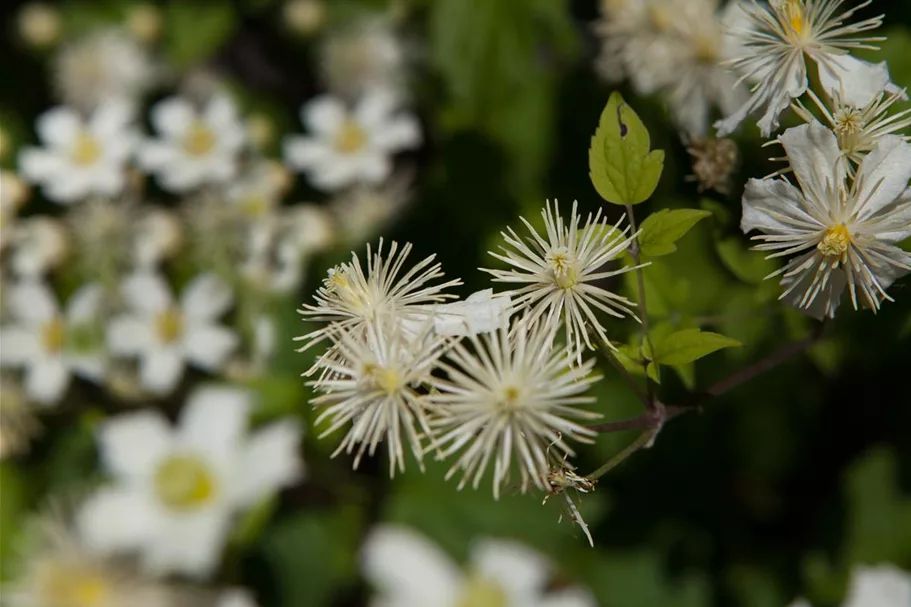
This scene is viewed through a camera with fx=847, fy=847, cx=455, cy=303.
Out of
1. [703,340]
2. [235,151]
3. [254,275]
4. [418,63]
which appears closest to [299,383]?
[254,275]

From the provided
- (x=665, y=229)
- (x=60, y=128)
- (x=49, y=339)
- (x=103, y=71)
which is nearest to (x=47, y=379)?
(x=49, y=339)

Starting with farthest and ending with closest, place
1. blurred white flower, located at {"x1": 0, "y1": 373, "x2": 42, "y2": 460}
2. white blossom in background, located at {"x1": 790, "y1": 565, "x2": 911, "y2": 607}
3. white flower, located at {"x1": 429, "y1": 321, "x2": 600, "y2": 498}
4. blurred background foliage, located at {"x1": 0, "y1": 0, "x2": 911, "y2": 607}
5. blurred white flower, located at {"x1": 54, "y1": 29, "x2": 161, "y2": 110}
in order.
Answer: blurred white flower, located at {"x1": 54, "y1": 29, "x2": 161, "y2": 110}, blurred white flower, located at {"x1": 0, "y1": 373, "x2": 42, "y2": 460}, blurred background foliage, located at {"x1": 0, "y1": 0, "x2": 911, "y2": 607}, white blossom in background, located at {"x1": 790, "y1": 565, "x2": 911, "y2": 607}, white flower, located at {"x1": 429, "y1": 321, "x2": 600, "y2": 498}

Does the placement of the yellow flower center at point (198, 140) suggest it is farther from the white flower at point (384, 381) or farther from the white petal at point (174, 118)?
the white flower at point (384, 381)

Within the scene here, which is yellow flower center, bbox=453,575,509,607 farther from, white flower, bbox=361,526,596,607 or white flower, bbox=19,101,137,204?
white flower, bbox=19,101,137,204

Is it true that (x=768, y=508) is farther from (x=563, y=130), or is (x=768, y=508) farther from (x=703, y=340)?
(x=703, y=340)

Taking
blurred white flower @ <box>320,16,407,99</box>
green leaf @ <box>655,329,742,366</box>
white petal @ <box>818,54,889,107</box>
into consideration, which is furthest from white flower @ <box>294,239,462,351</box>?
blurred white flower @ <box>320,16,407,99</box>

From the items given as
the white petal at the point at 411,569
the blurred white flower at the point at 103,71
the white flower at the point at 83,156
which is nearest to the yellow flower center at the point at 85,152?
the white flower at the point at 83,156
